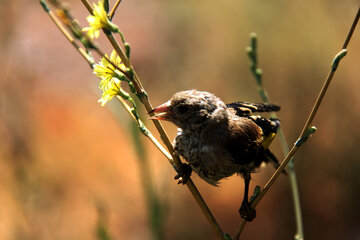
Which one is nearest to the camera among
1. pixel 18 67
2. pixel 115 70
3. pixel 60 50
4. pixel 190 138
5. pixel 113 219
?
pixel 115 70

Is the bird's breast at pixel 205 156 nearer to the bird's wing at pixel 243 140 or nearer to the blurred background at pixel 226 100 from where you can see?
the bird's wing at pixel 243 140

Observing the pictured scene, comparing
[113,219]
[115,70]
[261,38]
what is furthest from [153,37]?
[115,70]

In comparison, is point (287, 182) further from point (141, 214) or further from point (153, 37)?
point (153, 37)

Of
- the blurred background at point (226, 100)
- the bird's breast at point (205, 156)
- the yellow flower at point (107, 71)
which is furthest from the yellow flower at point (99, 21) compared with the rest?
the blurred background at point (226, 100)

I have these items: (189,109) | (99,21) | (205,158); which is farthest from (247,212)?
(99,21)

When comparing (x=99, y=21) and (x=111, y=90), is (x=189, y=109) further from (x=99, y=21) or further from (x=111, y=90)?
(x=99, y=21)

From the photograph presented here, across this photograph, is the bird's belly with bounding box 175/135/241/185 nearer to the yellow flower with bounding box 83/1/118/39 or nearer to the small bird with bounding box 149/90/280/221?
the small bird with bounding box 149/90/280/221

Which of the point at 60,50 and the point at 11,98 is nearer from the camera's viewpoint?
the point at 11,98
